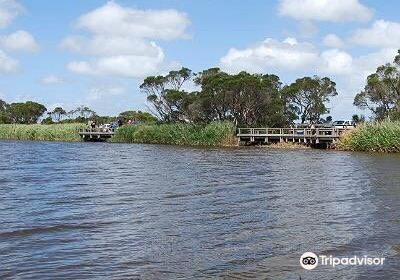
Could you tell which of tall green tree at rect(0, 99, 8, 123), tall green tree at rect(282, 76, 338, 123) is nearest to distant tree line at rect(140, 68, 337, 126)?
tall green tree at rect(282, 76, 338, 123)

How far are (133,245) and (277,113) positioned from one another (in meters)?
54.6

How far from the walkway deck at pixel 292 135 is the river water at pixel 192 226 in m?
29.8

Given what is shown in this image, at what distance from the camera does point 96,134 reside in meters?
68.2

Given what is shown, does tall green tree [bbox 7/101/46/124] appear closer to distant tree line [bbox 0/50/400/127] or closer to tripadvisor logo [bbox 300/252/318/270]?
distant tree line [bbox 0/50/400/127]

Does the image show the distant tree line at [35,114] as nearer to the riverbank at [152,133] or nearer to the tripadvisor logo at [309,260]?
the riverbank at [152,133]

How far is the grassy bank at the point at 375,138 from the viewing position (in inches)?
1592

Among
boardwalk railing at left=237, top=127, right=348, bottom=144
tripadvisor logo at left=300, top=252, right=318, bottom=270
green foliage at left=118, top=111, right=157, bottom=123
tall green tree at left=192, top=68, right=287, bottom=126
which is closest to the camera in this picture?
tripadvisor logo at left=300, top=252, right=318, bottom=270

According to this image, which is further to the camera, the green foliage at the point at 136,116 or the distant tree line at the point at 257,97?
the green foliage at the point at 136,116

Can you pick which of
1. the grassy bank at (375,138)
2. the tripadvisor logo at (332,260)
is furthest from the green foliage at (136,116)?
the tripadvisor logo at (332,260)

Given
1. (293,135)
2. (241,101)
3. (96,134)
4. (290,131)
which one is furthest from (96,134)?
(293,135)

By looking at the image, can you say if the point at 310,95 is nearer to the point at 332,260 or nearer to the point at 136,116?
the point at 136,116

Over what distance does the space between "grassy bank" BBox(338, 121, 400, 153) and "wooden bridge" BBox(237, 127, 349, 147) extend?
4097mm

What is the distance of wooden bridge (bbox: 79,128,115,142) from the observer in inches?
2675

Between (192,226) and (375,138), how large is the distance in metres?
33.4
